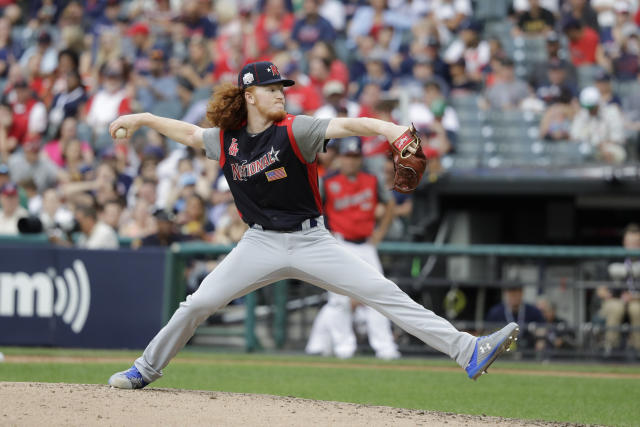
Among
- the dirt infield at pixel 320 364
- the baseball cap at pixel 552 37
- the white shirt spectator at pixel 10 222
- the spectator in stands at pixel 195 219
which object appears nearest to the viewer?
the dirt infield at pixel 320 364

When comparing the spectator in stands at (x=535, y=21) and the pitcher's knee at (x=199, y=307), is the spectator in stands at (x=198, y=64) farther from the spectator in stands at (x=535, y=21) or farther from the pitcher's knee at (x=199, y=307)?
the pitcher's knee at (x=199, y=307)

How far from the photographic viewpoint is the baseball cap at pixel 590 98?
12359 mm

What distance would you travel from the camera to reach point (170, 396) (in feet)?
18.8

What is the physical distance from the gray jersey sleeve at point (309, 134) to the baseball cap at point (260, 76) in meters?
0.31

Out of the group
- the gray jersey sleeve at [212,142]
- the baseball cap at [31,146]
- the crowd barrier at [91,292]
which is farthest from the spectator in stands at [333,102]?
the gray jersey sleeve at [212,142]

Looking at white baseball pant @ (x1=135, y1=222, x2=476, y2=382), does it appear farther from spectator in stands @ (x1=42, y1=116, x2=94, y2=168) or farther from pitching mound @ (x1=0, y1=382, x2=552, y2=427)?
spectator in stands @ (x1=42, y1=116, x2=94, y2=168)

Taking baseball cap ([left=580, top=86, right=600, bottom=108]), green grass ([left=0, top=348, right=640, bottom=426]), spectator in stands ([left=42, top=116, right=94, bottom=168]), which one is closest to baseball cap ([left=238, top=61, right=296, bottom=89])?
green grass ([left=0, top=348, right=640, bottom=426])

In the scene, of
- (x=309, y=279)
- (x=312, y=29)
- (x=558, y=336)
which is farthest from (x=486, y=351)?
(x=312, y=29)

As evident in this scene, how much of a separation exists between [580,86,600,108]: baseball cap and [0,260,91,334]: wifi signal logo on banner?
634 centimetres

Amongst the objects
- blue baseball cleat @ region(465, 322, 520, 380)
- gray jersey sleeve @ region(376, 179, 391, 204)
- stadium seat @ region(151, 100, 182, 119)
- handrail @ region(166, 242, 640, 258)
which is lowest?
blue baseball cleat @ region(465, 322, 520, 380)

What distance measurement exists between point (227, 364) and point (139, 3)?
9635 mm

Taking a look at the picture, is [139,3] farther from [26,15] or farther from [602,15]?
[602,15]

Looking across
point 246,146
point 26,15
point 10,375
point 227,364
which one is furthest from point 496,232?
point 26,15

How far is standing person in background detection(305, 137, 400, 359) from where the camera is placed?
33.1 feet
